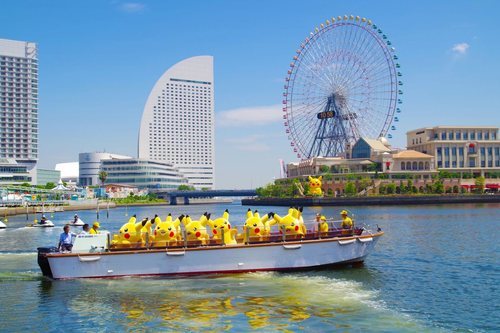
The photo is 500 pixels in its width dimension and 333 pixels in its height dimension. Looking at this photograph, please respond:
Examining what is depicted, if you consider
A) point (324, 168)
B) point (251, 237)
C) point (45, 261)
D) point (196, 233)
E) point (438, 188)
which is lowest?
point (45, 261)

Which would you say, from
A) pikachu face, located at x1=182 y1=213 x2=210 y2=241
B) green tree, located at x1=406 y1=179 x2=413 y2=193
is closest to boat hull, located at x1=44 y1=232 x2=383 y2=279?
pikachu face, located at x1=182 y1=213 x2=210 y2=241

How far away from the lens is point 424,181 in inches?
5689

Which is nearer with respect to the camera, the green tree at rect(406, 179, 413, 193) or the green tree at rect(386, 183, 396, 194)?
the green tree at rect(386, 183, 396, 194)

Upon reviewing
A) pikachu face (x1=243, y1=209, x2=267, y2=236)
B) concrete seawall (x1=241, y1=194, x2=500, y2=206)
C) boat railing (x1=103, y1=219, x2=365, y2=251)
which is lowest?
concrete seawall (x1=241, y1=194, x2=500, y2=206)

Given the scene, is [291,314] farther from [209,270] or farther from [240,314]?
[209,270]

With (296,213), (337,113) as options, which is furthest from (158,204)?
(296,213)

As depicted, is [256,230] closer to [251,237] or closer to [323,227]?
[251,237]

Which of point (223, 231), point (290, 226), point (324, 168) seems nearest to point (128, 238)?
point (223, 231)

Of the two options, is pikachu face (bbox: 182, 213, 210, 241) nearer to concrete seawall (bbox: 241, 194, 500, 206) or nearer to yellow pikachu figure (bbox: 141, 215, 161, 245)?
yellow pikachu figure (bbox: 141, 215, 161, 245)

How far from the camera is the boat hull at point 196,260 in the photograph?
26.6 m

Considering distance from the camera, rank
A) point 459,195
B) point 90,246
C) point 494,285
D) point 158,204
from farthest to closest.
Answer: point 158,204
point 459,195
point 90,246
point 494,285

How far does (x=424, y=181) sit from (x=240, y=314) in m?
132

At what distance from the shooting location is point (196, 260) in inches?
1075

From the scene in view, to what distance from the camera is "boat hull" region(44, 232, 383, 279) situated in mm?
26609
